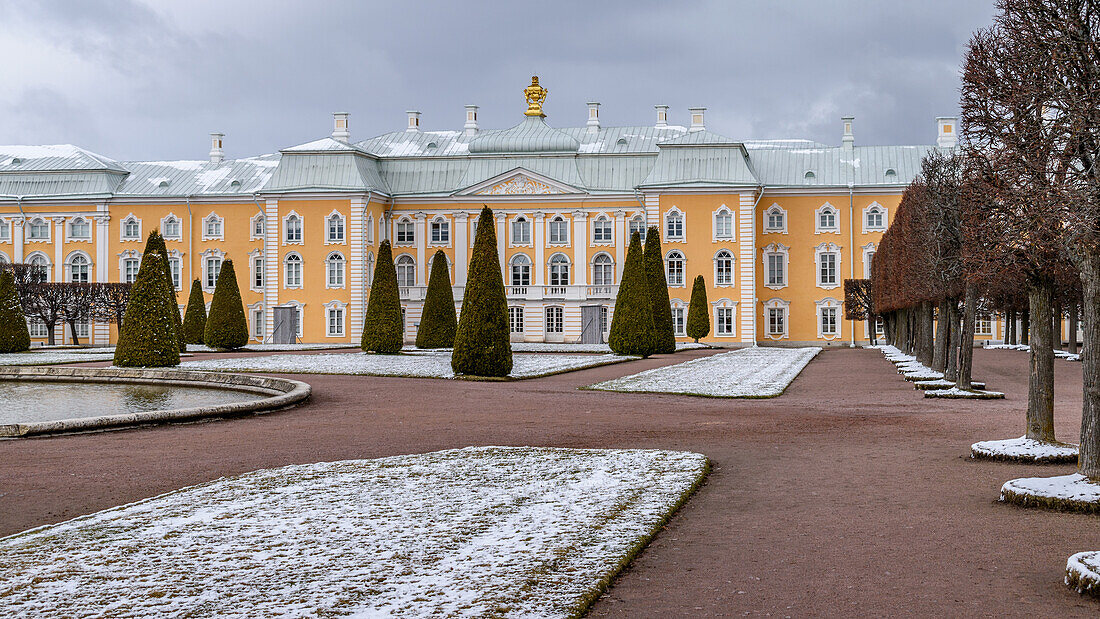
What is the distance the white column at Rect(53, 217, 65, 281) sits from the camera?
5662 cm

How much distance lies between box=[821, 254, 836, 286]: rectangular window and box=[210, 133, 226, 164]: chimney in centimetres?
3425

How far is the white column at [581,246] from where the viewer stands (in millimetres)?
54594

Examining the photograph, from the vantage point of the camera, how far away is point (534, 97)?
198ft

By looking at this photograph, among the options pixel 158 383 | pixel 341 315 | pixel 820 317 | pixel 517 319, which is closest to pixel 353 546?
pixel 158 383

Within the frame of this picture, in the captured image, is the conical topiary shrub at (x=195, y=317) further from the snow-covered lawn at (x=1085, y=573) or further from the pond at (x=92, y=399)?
the snow-covered lawn at (x=1085, y=573)

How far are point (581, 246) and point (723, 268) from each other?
291 inches

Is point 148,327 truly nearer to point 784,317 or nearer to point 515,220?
point 515,220

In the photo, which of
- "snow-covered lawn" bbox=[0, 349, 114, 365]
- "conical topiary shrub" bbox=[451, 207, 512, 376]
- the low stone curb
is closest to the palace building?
"snow-covered lawn" bbox=[0, 349, 114, 365]

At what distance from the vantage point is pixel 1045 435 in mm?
9914

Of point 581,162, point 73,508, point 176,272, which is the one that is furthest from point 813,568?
point 176,272

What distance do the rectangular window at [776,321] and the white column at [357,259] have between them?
2058cm

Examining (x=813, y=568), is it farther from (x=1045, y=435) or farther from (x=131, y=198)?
(x=131, y=198)

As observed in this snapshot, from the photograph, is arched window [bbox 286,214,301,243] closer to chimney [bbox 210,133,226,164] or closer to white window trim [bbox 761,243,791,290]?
chimney [bbox 210,133,226,164]

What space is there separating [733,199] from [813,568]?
156 ft
